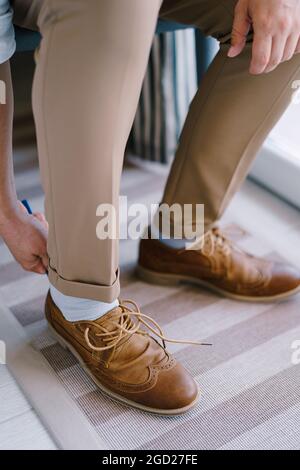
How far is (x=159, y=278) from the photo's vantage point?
1.20 meters

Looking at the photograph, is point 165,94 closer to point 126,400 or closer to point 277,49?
point 277,49

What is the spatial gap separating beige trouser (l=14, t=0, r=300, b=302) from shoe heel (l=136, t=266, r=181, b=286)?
221mm

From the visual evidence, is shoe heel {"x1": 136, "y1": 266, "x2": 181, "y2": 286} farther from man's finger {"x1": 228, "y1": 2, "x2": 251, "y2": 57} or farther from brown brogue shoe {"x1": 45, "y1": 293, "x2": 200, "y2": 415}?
man's finger {"x1": 228, "y1": 2, "x2": 251, "y2": 57}

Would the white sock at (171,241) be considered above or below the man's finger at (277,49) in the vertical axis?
below

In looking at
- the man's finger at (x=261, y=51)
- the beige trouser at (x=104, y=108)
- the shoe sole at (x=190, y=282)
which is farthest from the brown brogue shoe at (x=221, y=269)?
the man's finger at (x=261, y=51)

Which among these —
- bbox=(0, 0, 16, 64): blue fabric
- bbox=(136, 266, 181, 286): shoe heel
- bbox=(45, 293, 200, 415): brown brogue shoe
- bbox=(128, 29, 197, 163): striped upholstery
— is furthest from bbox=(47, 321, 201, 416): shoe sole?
bbox=(128, 29, 197, 163): striped upholstery

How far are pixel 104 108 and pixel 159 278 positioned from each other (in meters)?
0.50

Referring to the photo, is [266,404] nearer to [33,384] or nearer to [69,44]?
[33,384]

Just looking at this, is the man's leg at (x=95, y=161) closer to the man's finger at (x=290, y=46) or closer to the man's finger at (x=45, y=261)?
the man's finger at (x=45, y=261)

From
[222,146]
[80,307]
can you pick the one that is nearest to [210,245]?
[222,146]

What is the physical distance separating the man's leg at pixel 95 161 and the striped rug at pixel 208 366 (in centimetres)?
3

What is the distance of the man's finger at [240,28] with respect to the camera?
35.3 inches

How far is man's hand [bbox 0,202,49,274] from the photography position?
100cm

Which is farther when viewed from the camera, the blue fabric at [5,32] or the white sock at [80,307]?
the white sock at [80,307]
